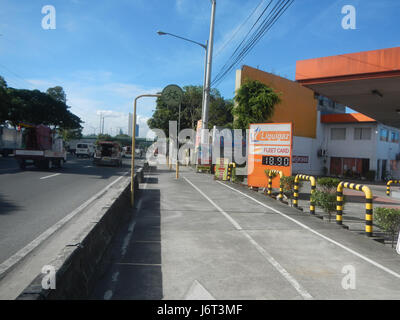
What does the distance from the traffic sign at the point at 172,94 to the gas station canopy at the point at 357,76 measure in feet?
21.3

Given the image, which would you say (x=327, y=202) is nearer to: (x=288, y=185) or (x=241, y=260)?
(x=288, y=185)

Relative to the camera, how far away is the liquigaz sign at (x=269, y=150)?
15328mm

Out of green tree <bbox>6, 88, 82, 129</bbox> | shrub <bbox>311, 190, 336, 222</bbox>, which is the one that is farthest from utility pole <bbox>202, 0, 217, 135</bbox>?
green tree <bbox>6, 88, 82, 129</bbox>

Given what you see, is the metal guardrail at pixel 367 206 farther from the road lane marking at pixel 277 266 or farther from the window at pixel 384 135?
the window at pixel 384 135

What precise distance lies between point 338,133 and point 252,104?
1598 centimetres

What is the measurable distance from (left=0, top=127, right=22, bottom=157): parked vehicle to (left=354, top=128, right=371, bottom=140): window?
37.5 meters

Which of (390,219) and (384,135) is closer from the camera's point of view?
(390,219)

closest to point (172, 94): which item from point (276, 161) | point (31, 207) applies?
point (31, 207)

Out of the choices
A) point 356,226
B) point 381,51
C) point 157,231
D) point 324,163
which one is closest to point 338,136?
point 324,163

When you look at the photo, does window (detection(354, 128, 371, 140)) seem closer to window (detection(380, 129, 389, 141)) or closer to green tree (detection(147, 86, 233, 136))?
window (detection(380, 129, 389, 141))

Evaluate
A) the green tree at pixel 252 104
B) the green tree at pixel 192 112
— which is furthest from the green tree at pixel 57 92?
the green tree at pixel 252 104

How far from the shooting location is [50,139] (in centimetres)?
2483

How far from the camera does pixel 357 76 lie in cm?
1269
